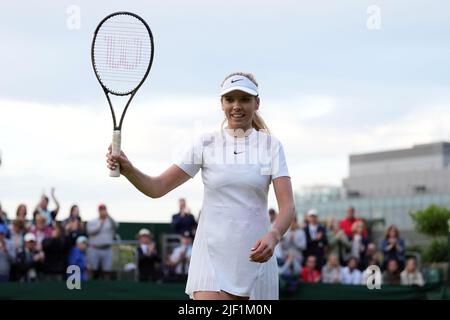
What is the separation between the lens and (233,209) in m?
6.34

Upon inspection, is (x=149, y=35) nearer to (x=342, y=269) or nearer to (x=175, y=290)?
(x=175, y=290)

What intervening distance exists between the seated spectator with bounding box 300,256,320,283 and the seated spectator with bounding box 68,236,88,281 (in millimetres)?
3284

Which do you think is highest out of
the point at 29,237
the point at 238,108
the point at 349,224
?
the point at 238,108

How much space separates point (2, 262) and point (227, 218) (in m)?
8.46

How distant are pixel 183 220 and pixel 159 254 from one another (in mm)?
666

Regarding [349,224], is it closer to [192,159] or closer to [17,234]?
[17,234]

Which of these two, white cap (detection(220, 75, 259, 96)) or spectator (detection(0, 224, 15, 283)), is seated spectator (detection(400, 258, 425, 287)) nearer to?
spectator (detection(0, 224, 15, 283))

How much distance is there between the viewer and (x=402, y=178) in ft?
326

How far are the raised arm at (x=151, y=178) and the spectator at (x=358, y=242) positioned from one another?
9.95 metres

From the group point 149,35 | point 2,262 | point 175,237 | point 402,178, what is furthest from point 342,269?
point 402,178

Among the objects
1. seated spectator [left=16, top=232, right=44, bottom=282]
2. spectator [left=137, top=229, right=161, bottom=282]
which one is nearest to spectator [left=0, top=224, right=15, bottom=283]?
seated spectator [left=16, top=232, right=44, bottom=282]

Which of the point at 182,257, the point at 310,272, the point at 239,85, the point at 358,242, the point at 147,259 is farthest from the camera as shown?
the point at 358,242

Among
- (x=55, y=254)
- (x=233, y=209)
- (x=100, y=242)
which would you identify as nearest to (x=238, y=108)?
(x=233, y=209)

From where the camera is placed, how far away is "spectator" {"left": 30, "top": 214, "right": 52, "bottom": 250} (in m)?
14.2
